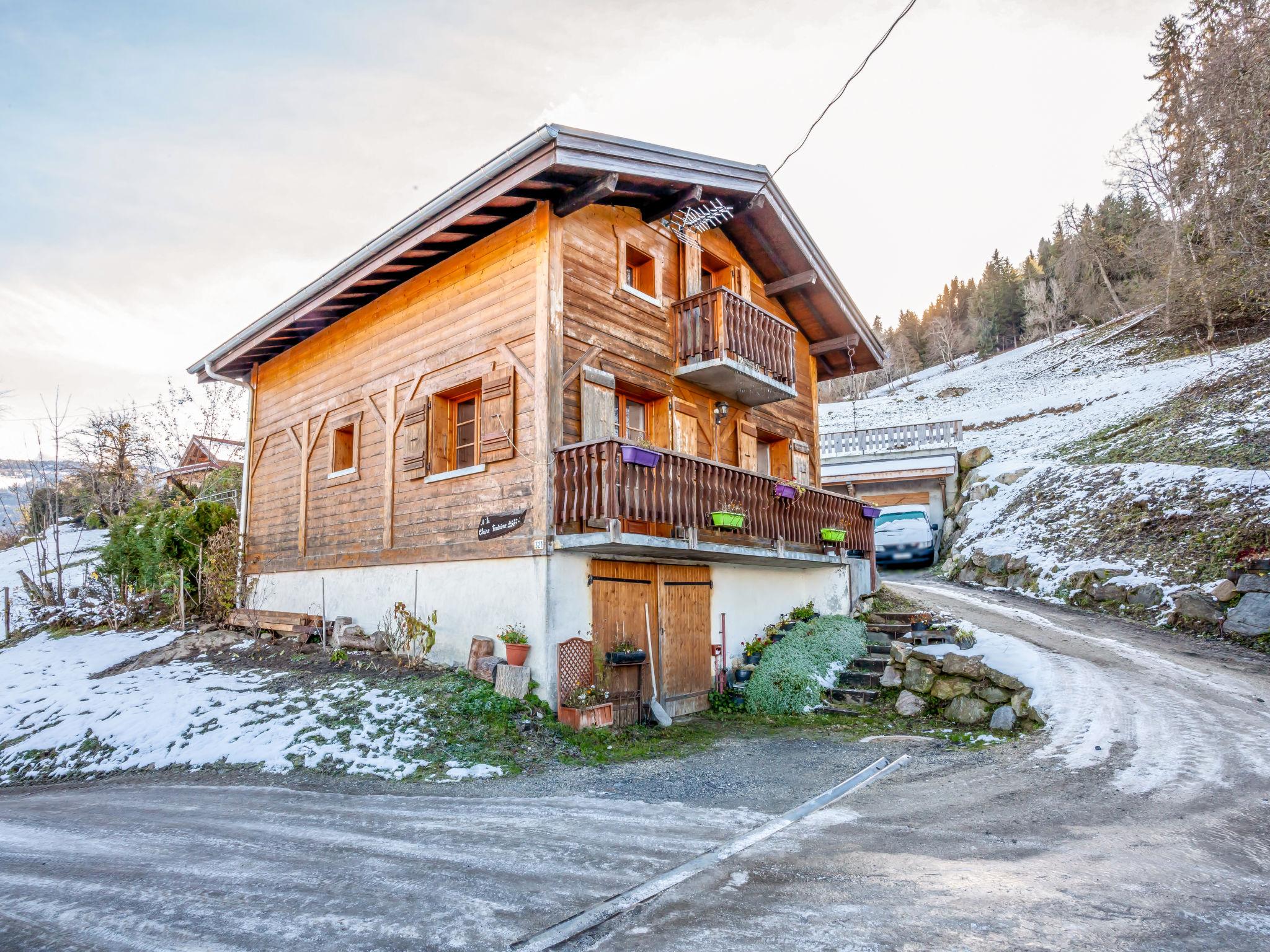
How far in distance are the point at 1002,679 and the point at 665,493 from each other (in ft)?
16.2

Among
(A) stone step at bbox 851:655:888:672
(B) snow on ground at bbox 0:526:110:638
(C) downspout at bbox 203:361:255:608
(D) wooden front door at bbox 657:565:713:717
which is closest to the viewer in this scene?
(D) wooden front door at bbox 657:565:713:717

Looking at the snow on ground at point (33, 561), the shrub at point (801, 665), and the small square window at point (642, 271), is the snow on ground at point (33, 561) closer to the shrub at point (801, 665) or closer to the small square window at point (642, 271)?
the small square window at point (642, 271)

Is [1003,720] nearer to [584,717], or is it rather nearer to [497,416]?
[584,717]

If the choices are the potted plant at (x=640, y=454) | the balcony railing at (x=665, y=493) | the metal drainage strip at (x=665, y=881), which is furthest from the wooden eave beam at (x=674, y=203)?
the metal drainage strip at (x=665, y=881)

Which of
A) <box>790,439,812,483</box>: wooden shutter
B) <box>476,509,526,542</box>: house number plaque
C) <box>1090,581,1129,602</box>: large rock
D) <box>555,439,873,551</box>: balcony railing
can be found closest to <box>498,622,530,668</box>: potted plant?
<box>476,509,526,542</box>: house number plaque

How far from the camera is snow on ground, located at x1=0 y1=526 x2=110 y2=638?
17.1 meters

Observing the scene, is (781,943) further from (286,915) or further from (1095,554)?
(1095,554)

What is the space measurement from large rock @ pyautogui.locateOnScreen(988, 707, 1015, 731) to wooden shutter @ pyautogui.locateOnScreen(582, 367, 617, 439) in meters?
6.09

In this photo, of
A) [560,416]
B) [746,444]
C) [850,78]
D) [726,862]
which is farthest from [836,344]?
[726,862]

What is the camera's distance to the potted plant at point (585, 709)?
870 centimetres

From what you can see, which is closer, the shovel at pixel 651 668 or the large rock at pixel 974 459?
the shovel at pixel 651 668

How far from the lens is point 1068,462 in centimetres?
2122

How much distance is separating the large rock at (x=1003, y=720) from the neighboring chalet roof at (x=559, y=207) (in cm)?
842

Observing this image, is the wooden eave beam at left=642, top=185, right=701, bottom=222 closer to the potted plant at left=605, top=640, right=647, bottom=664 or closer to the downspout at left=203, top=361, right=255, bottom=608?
the potted plant at left=605, top=640, right=647, bottom=664
